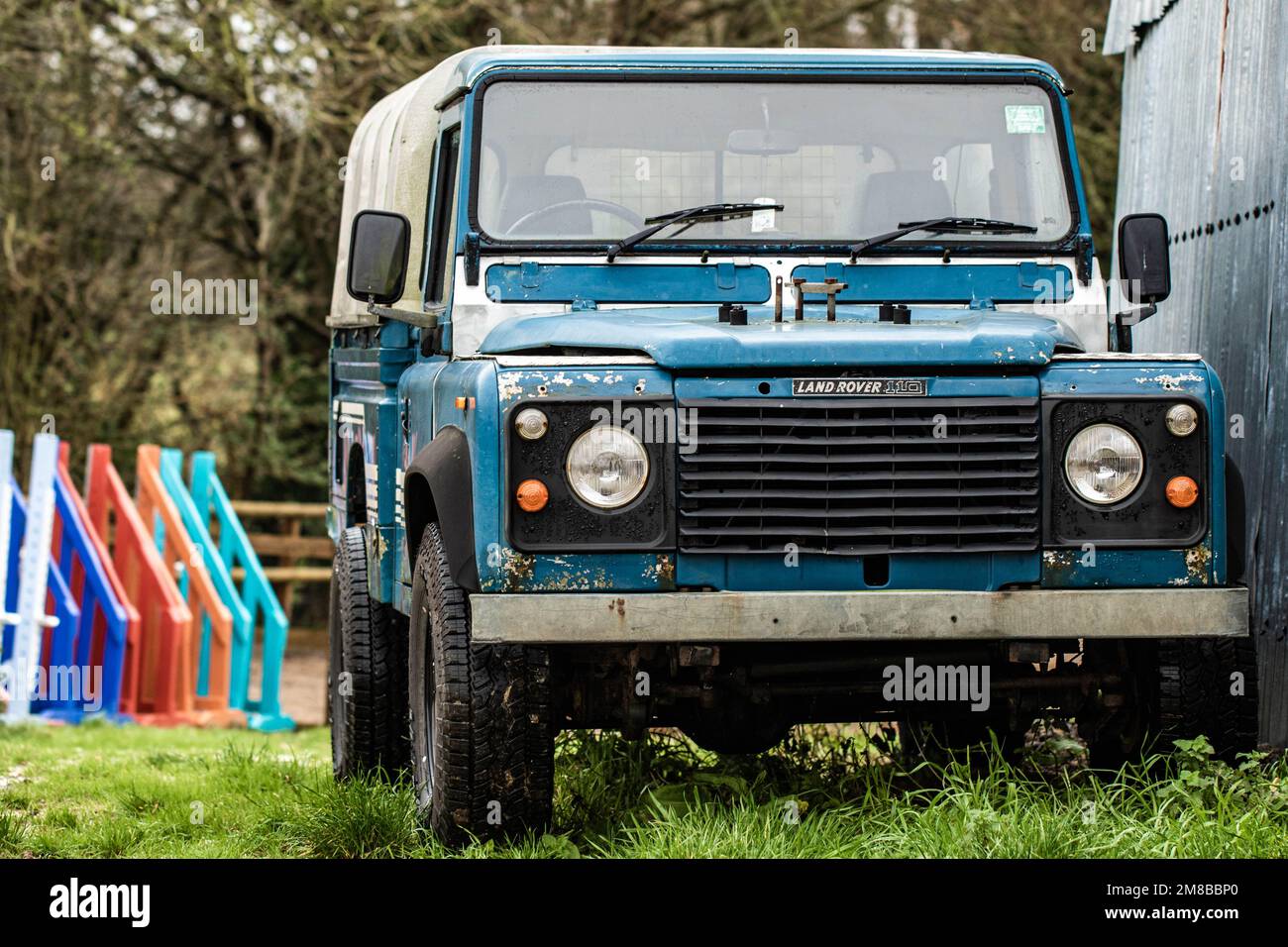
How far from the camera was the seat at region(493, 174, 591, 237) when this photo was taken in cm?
630

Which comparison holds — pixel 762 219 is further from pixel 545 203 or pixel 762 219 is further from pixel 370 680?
pixel 370 680

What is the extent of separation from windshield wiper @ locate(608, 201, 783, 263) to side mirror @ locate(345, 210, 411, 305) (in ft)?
2.30

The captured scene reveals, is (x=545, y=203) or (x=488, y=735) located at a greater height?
(x=545, y=203)

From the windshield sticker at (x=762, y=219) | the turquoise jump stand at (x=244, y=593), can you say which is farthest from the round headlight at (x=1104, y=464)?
the turquoise jump stand at (x=244, y=593)

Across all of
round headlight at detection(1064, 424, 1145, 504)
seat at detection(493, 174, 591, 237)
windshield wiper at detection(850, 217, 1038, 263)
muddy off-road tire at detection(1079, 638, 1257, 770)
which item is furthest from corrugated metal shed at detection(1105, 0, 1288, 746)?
seat at detection(493, 174, 591, 237)

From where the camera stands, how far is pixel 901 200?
6.45m

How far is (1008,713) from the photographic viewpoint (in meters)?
6.06

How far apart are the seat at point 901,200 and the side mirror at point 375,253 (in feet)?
4.96

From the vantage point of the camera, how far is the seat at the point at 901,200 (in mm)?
6410

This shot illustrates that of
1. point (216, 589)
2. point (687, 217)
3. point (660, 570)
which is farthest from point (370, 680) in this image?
point (216, 589)

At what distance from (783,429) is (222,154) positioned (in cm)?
1568

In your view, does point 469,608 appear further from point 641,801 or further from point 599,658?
point 641,801

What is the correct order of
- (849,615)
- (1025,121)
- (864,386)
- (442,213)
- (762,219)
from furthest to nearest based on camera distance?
(442,213) → (1025,121) → (762,219) → (864,386) → (849,615)

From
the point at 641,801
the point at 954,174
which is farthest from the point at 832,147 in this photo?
the point at 641,801
